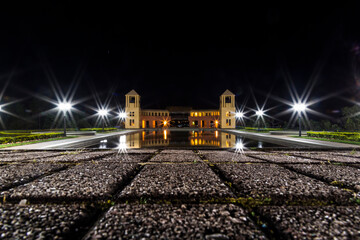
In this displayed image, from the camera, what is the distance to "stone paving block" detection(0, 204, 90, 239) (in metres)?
1.85

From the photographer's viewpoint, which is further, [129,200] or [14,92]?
[14,92]

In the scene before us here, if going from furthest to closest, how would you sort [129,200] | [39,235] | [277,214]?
[129,200]
[277,214]
[39,235]

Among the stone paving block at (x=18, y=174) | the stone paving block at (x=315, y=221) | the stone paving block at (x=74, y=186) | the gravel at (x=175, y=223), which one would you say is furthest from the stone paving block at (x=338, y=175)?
the stone paving block at (x=18, y=174)

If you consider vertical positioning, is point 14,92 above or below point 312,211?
above

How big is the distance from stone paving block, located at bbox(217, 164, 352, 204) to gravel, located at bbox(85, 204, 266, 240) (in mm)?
902

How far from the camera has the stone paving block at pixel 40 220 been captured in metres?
1.85

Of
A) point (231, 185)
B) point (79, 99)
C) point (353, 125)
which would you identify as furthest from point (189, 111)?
point (231, 185)

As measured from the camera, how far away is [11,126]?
29.2m

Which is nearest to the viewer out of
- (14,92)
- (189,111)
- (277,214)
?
(277,214)

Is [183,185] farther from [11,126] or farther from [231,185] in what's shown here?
[11,126]

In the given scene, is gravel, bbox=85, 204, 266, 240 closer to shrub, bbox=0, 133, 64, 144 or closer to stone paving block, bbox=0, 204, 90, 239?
stone paving block, bbox=0, 204, 90, 239

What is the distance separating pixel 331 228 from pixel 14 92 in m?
49.1

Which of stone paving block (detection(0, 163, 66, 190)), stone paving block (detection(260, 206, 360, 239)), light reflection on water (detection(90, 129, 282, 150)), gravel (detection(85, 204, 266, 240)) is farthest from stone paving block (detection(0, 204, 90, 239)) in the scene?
light reflection on water (detection(90, 129, 282, 150))

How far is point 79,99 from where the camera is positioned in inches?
1559
